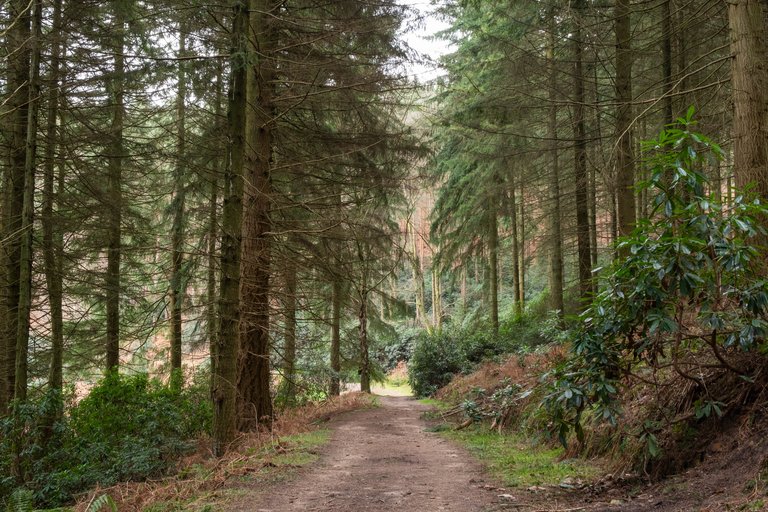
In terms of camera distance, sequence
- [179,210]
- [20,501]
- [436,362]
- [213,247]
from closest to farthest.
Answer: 1. [20,501]
2. [213,247]
3. [179,210]
4. [436,362]

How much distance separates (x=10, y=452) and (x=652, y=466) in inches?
340

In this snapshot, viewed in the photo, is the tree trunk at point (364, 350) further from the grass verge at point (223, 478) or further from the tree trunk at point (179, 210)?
the grass verge at point (223, 478)

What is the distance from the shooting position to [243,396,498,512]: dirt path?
4883 mm

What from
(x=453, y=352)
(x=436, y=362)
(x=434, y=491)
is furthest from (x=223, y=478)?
(x=453, y=352)

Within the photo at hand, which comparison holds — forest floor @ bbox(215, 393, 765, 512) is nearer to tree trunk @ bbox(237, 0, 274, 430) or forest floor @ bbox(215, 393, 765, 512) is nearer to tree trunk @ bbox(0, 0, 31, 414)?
tree trunk @ bbox(237, 0, 274, 430)

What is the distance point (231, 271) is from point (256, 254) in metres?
2.04

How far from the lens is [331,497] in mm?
5199

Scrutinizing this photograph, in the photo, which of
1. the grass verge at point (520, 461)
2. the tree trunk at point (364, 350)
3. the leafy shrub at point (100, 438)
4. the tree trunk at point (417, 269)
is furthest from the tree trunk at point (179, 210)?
the tree trunk at point (364, 350)

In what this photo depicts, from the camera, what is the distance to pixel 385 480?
19.8 ft

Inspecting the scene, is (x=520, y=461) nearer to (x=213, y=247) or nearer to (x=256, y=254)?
(x=256, y=254)

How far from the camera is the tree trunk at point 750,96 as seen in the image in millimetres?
5305

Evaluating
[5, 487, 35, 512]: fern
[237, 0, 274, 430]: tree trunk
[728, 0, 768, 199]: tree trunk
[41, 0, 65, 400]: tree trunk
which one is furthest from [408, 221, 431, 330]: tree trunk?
[5, 487, 35, 512]: fern

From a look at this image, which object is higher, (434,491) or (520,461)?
(434,491)

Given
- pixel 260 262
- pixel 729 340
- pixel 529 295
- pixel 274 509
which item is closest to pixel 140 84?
pixel 260 262
